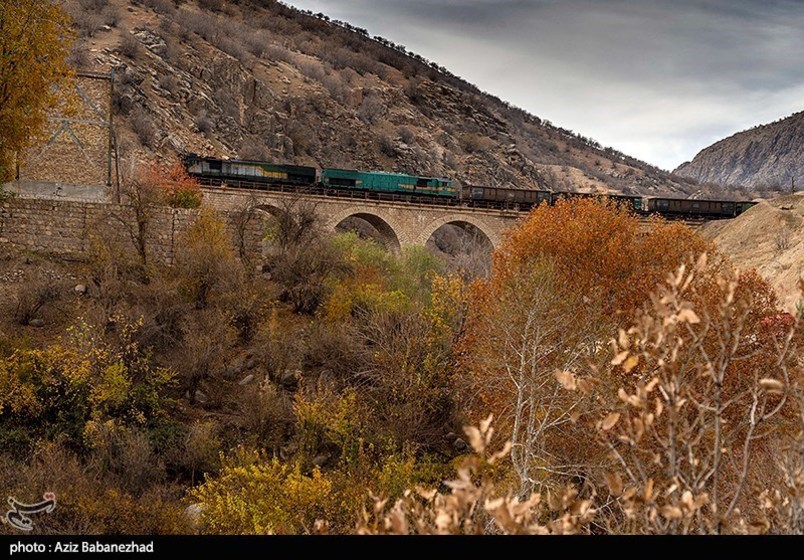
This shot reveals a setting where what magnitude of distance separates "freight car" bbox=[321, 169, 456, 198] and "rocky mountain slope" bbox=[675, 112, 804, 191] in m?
86.8

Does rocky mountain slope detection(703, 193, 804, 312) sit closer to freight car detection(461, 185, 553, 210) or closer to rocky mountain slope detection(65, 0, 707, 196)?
freight car detection(461, 185, 553, 210)

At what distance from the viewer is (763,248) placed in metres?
31.5

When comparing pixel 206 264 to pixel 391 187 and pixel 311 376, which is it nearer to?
pixel 311 376

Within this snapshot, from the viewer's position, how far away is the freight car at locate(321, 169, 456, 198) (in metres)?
38.1

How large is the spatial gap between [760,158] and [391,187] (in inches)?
5027

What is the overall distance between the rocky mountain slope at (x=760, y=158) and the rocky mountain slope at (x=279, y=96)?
146 feet

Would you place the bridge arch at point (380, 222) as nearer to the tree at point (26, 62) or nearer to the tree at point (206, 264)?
the tree at point (206, 264)

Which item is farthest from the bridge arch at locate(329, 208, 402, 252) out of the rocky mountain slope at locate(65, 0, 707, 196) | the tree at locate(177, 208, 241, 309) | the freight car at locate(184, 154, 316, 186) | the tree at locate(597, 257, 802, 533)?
the tree at locate(597, 257, 802, 533)

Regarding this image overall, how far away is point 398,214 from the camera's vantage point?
38.2m

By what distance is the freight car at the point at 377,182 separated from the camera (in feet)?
125

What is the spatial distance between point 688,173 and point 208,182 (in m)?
159

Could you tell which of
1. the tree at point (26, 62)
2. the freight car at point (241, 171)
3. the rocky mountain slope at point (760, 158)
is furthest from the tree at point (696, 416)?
the rocky mountain slope at point (760, 158)

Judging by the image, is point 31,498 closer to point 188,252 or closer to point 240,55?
point 188,252
